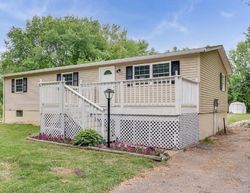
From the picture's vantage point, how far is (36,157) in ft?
22.0

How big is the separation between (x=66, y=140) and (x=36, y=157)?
8.27ft

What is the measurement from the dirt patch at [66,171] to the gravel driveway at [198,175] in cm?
103

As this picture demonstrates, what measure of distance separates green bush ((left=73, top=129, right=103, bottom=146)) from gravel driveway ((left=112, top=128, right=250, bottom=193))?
258 cm

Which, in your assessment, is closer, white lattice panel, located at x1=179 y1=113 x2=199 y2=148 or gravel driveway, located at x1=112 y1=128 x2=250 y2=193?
gravel driveway, located at x1=112 y1=128 x2=250 y2=193

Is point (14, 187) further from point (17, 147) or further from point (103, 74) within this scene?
point (103, 74)

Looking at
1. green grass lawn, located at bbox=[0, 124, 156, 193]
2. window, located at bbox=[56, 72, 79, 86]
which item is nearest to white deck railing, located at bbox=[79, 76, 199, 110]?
green grass lawn, located at bbox=[0, 124, 156, 193]

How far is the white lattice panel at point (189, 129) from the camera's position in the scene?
8.45 meters

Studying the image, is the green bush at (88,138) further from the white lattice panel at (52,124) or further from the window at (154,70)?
the window at (154,70)

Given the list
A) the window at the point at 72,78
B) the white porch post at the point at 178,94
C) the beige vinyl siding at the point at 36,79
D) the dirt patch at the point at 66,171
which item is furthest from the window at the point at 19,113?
the dirt patch at the point at 66,171

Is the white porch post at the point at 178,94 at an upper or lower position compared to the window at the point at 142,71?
lower

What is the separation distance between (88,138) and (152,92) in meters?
2.55

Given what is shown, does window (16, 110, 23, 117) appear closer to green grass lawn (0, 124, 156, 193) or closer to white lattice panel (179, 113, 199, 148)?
green grass lawn (0, 124, 156, 193)

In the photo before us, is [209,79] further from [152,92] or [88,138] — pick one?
[88,138]

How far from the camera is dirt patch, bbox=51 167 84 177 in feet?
17.7
